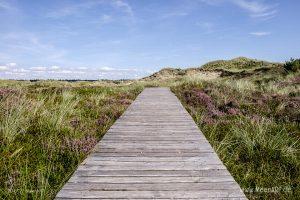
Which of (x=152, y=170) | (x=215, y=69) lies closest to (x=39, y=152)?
(x=152, y=170)

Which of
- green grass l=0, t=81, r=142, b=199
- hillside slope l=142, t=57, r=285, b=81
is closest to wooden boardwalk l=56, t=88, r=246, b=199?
green grass l=0, t=81, r=142, b=199

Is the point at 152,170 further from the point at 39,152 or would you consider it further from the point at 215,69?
the point at 215,69

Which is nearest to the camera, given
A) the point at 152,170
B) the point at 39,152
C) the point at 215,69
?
the point at 152,170

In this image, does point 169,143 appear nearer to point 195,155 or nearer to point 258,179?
point 195,155

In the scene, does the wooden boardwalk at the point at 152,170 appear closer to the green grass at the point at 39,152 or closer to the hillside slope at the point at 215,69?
the green grass at the point at 39,152

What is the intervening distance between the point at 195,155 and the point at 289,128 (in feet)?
16.9

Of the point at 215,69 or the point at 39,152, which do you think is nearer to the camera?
the point at 39,152

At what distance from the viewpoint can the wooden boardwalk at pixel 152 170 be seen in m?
4.02

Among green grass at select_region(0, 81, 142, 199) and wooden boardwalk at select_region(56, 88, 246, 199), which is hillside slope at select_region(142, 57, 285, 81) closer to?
green grass at select_region(0, 81, 142, 199)

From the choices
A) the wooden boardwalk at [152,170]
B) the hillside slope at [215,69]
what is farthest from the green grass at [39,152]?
the hillside slope at [215,69]

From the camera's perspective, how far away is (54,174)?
205 inches


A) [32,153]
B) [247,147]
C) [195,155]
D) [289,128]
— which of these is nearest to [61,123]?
[32,153]

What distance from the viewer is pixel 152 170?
4.83m

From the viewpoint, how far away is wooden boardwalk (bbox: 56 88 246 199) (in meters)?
4.02
